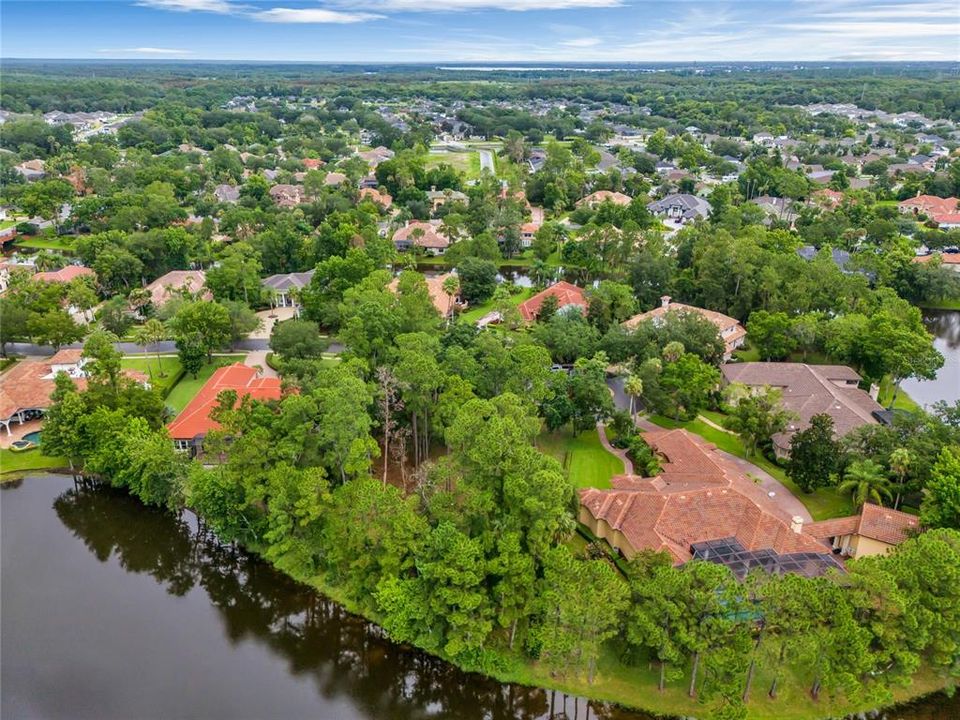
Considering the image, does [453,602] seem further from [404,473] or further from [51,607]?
[51,607]

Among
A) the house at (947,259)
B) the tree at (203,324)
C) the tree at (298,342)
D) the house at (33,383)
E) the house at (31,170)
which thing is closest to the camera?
the house at (33,383)

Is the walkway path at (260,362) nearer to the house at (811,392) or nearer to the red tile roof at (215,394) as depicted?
the red tile roof at (215,394)

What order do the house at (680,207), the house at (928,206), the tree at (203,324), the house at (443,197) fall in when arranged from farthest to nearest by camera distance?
the house at (443,197)
the house at (680,207)
the house at (928,206)
the tree at (203,324)

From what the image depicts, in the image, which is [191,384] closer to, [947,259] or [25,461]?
[25,461]

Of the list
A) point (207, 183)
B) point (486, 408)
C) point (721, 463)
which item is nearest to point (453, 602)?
point (486, 408)

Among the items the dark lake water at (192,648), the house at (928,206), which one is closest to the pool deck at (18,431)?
the dark lake water at (192,648)

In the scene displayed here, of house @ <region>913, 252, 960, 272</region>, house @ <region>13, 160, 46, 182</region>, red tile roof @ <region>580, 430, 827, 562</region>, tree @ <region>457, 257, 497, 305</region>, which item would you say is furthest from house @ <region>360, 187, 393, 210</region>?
red tile roof @ <region>580, 430, 827, 562</region>

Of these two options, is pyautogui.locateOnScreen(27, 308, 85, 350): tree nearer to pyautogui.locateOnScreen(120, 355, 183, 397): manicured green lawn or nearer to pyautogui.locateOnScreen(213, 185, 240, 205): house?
pyautogui.locateOnScreen(120, 355, 183, 397): manicured green lawn
